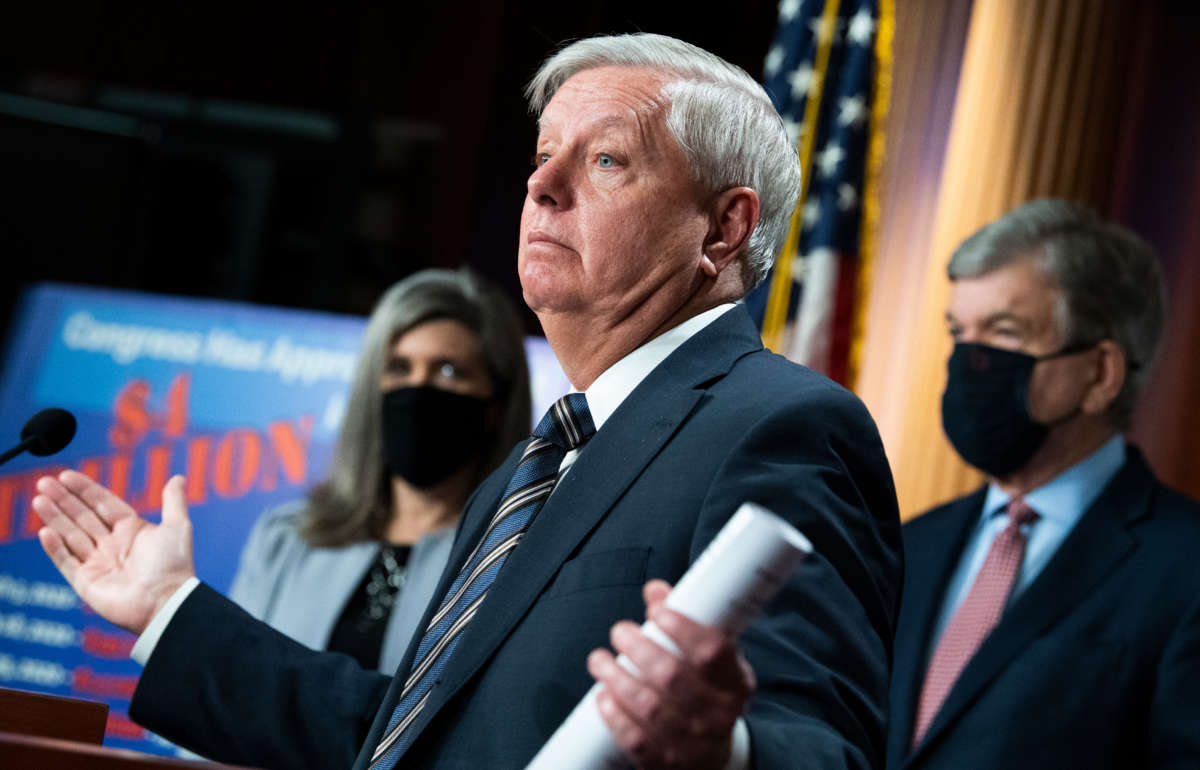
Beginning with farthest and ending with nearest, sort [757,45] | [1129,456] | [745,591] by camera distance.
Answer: [757,45], [1129,456], [745,591]

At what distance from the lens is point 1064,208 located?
337cm

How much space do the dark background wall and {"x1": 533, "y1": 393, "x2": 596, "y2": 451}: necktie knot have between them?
3.68 meters

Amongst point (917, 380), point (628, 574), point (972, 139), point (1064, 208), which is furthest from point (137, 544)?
point (972, 139)

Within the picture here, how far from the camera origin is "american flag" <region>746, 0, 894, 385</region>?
3889 millimetres

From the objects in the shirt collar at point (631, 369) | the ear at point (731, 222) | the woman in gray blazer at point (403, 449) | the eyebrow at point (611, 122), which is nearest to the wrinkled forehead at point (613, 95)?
the eyebrow at point (611, 122)

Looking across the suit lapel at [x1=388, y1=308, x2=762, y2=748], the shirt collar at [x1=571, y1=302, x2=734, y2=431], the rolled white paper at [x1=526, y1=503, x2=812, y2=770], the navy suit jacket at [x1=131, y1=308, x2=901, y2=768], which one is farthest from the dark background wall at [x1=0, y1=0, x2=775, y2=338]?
the rolled white paper at [x1=526, y1=503, x2=812, y2=770]

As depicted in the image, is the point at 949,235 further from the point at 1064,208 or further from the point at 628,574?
the point at 628,574

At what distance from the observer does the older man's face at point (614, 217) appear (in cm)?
178

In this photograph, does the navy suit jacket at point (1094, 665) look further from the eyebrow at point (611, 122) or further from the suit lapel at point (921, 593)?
the eyebrow at point (611, 122)

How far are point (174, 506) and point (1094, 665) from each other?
182 centimetres

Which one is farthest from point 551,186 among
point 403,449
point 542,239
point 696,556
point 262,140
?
point 262,140

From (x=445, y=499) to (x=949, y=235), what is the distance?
6.45 ft

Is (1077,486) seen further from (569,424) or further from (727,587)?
(727,587)

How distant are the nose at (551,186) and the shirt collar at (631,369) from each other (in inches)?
9.5
